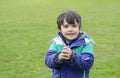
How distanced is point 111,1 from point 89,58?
28.3m

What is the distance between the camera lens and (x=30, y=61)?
28.3 feet

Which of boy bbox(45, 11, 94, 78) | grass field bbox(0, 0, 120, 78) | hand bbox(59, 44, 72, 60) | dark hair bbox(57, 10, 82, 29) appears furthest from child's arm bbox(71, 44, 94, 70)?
grass field bbox(0, 0, 120, 78)

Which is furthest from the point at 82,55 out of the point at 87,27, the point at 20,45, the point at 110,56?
the point at 87,27

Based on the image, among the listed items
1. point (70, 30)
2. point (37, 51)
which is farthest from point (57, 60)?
point (37, 51)

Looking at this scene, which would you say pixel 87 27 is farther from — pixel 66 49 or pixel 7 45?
pixel 66 49

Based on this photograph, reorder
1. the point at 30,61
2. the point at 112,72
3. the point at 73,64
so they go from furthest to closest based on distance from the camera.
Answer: the point at 30,61
the point at 112,72
the point at 73,64

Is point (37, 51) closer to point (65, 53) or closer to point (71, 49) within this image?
point (71, 49)

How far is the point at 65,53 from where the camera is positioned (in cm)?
334

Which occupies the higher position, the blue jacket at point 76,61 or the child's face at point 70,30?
the child's face at point 70,30

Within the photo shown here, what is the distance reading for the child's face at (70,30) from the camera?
11.7 ft

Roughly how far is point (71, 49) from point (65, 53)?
23cm

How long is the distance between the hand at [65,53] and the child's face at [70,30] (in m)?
0.25

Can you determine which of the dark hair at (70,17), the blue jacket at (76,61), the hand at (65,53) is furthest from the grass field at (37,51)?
the hand at (65,53)

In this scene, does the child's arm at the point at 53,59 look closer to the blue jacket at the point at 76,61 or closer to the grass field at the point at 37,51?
the blue jacket at the point at 76,61
